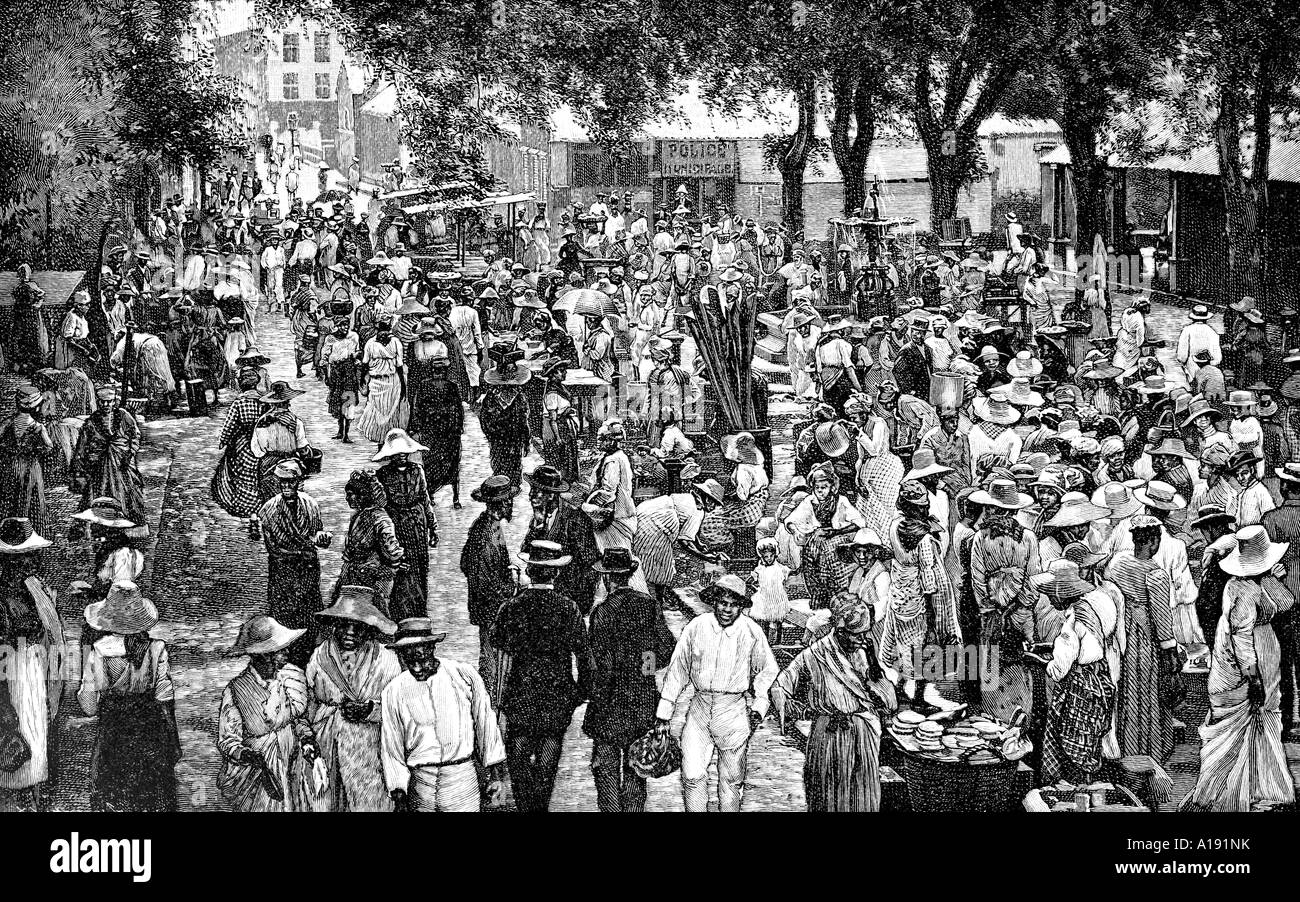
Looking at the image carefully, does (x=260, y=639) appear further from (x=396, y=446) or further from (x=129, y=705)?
(x=396, y=446)

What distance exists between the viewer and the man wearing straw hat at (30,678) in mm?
10344

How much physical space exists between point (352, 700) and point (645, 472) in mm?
3173

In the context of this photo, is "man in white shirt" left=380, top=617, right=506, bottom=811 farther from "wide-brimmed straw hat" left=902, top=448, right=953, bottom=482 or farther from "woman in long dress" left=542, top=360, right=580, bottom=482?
"wide-brimmed straw hat" left=902, top=448, right=953, bottom=482

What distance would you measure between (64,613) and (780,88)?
6158 millimetres

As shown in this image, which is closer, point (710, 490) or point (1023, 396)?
point (710, 490)

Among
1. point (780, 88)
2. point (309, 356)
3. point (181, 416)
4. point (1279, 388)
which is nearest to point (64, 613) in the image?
point (181, 416)

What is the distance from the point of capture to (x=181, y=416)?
12406 millimetres

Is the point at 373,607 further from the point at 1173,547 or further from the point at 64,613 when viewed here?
the point at 1173,547

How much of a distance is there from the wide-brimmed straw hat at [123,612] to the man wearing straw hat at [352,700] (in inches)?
38.9

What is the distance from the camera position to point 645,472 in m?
11.7

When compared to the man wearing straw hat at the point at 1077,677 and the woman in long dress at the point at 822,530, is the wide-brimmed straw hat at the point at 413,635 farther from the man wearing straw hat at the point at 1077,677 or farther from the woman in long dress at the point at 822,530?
the man wearing straw hat at the point at 1077,677

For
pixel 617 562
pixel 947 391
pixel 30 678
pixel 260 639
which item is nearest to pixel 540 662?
pixel 617 562

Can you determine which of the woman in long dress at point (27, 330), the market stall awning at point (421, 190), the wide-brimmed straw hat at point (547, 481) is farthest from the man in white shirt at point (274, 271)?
the wide-brimmed straw hat at point (547, 481)

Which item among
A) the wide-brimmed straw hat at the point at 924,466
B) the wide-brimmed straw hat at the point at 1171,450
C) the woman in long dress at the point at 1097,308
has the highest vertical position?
the woman in long dress at the point at 1097,308
